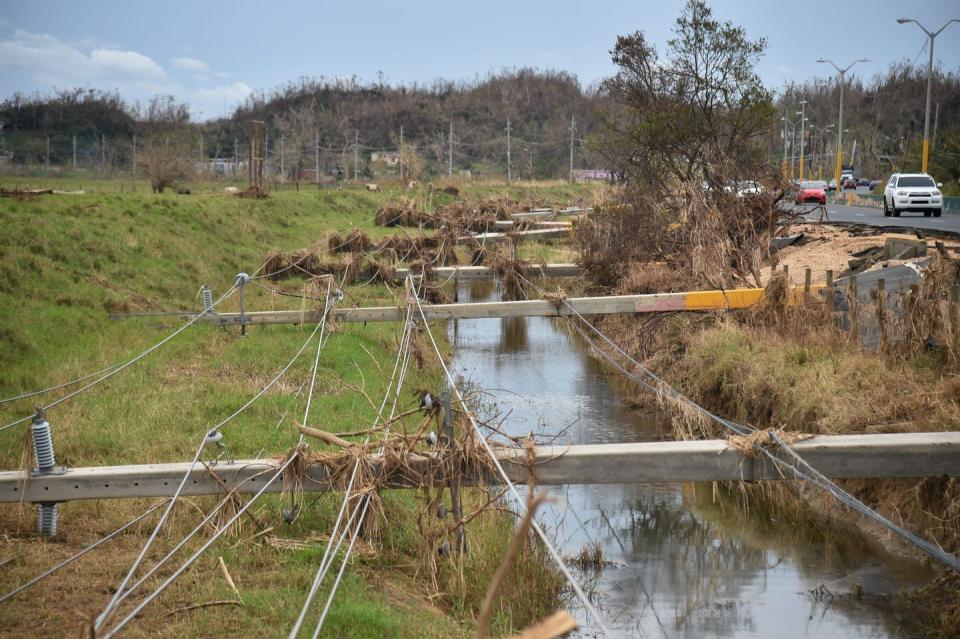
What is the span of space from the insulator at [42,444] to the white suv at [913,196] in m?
31.7

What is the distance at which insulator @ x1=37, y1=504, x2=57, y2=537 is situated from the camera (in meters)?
6.99

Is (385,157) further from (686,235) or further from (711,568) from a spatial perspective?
(711,568)

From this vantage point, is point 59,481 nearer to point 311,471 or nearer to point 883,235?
point 311,471

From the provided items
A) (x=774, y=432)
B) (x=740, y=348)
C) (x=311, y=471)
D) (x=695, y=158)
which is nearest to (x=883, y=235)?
(x=695, y=158)

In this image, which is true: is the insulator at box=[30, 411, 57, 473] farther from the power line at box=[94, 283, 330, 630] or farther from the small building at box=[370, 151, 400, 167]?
the small building at box=[370, 151, 400, 167]

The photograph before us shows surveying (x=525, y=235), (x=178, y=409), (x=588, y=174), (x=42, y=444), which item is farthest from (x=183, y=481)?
(x=588, y=174)

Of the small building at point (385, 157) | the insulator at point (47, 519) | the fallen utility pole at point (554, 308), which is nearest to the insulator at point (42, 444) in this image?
the insulator at point (47, 519)

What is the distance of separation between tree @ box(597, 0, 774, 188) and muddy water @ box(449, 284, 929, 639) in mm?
12000

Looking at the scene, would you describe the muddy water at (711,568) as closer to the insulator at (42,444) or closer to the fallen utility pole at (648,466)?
the fallen utility pole at (648,466)

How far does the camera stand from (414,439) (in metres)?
6.80

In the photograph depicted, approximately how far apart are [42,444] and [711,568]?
5.84 meters

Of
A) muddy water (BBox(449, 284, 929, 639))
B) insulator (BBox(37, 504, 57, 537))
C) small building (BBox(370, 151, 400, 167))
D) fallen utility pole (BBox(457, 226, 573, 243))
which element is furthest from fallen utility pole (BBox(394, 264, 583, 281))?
small building (BBox(370, 151, 400, 167))

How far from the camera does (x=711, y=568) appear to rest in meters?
9.11

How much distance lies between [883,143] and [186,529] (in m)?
108
